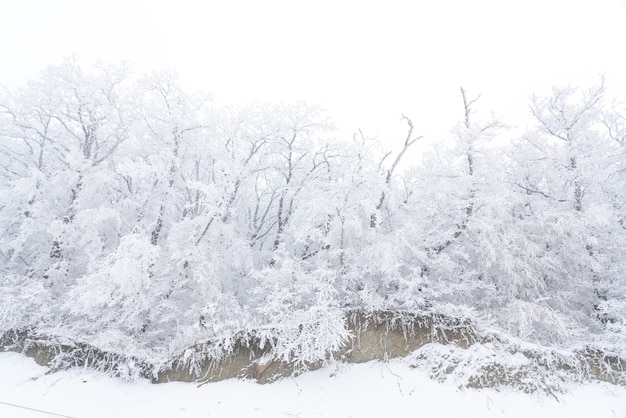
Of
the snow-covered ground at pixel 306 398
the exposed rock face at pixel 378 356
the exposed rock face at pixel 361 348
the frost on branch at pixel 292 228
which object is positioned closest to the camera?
the snow-covered ground at pixel 306 398

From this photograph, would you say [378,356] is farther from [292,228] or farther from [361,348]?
[292,228]

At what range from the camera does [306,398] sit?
26.9 feet

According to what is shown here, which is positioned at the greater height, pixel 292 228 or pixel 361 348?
pixel 292 228

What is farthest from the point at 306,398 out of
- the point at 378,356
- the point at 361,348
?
the point at 378,356

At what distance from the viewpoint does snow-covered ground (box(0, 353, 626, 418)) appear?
733cm

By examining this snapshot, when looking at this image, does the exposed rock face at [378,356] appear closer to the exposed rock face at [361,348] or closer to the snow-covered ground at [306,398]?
the exposed rock face at [361,348]

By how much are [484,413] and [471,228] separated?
231 inches

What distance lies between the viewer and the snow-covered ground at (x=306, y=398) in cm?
733

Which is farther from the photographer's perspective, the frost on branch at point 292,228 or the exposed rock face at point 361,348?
the frost on branch at point 292,228

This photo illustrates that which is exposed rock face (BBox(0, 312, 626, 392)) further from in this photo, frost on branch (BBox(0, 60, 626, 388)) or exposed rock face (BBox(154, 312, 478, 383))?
frost on branch (BBox(0, 60, 626, 388))

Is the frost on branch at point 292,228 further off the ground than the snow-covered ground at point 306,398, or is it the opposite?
the frost on branch at point 292,228

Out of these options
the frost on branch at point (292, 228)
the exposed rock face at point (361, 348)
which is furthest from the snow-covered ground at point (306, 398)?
the frost on branch at point (292, 228)

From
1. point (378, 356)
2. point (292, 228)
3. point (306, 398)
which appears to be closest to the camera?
point (306, 398)

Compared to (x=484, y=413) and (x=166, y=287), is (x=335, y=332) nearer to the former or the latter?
(x=484, y=413)
